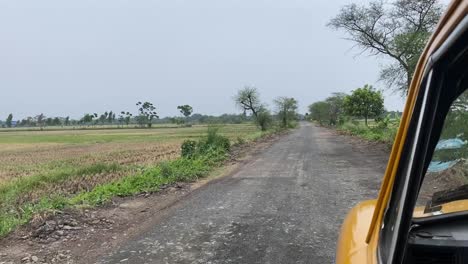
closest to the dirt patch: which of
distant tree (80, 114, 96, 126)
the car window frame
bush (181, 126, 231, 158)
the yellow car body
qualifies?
the yellow car body

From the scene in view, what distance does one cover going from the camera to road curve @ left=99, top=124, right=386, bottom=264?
5.13 m

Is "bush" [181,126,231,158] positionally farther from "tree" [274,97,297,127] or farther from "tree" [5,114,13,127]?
"tree" [5,114,13,127]

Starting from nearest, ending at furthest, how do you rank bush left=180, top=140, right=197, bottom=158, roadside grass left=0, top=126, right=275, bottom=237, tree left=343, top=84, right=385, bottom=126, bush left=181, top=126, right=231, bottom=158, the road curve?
1. the road curve
2. roadside grass left=0, top=126, right=275, bottom=237
3. bush left=181, top=126, right=231, bottom=158
4. bush left=180, top=140, right=197, bottom=158
5. tree left=343, top=84, right=385, bottom=126

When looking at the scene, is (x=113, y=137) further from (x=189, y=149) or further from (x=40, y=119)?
(x=40, y=119)

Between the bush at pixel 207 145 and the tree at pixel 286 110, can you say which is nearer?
the bush at pixel 207 145

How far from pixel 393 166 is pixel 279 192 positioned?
783 centimetres

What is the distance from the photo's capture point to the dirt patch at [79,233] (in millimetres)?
5445

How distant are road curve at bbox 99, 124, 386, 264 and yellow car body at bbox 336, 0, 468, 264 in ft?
10.4

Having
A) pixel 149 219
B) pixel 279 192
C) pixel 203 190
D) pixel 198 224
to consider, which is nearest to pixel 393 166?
pixel 198 224

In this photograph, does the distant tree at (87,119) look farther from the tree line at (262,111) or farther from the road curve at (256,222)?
the road curve at (256,222)

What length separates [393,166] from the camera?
1.33 meters

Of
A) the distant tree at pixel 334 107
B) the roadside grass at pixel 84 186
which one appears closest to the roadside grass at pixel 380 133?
the roadside grass at pixel 84 186

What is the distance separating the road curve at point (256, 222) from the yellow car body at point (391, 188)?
3.16 m

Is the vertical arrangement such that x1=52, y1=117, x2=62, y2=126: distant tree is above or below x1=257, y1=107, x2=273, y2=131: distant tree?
below
